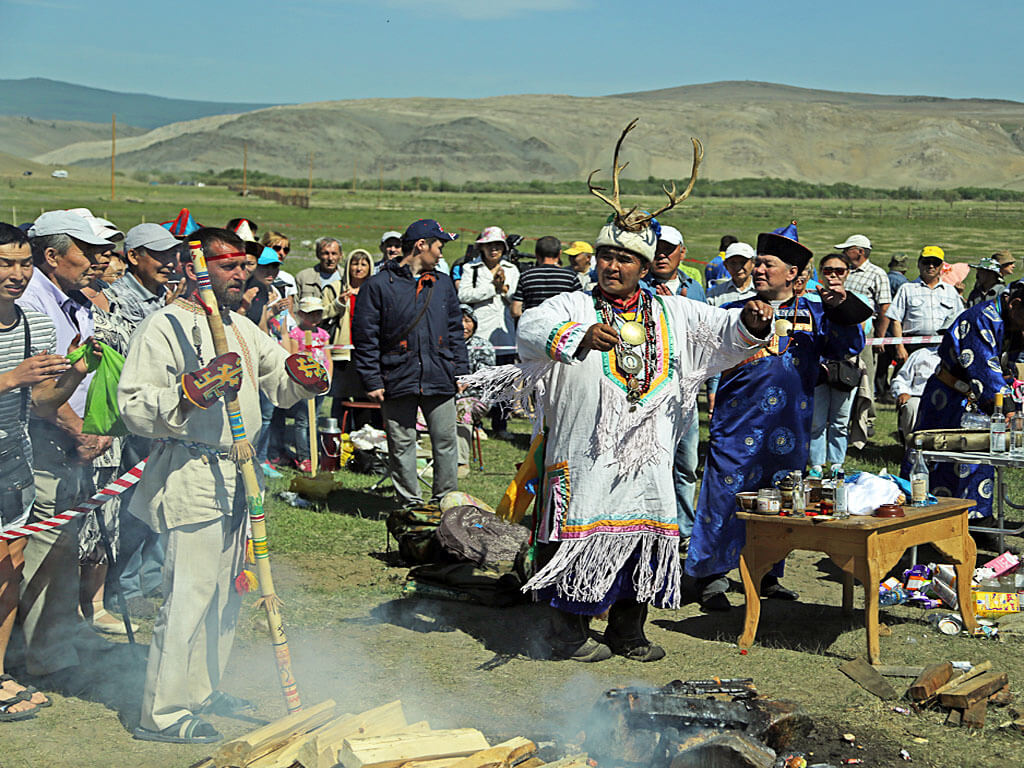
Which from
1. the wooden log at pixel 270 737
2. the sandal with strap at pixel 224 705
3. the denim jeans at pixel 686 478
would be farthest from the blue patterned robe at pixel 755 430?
the sandal with strap at pixel 224 705

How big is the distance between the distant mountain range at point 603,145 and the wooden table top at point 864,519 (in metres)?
150

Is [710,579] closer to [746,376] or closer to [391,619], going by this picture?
[746,376]

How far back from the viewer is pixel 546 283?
995cm

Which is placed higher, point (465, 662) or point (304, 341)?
point (304, 341)

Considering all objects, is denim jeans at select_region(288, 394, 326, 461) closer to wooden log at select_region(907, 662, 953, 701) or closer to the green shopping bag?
the green shopping bag

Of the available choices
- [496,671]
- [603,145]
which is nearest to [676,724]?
[496,671]

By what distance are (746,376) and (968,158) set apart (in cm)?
16761

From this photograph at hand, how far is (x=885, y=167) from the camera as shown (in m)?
165

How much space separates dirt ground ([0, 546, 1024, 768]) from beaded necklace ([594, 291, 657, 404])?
1.50 metres

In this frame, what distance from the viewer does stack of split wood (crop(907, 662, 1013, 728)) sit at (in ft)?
16.4

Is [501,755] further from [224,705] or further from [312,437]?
[312,437]

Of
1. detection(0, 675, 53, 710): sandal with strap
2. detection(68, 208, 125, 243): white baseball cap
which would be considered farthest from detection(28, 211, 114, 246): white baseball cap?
detection(0, 675, 53, 710): sandal with strap

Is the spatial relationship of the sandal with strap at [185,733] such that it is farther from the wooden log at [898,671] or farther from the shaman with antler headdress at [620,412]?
the wooden log at [898,671]

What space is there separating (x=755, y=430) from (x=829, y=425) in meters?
3.62
